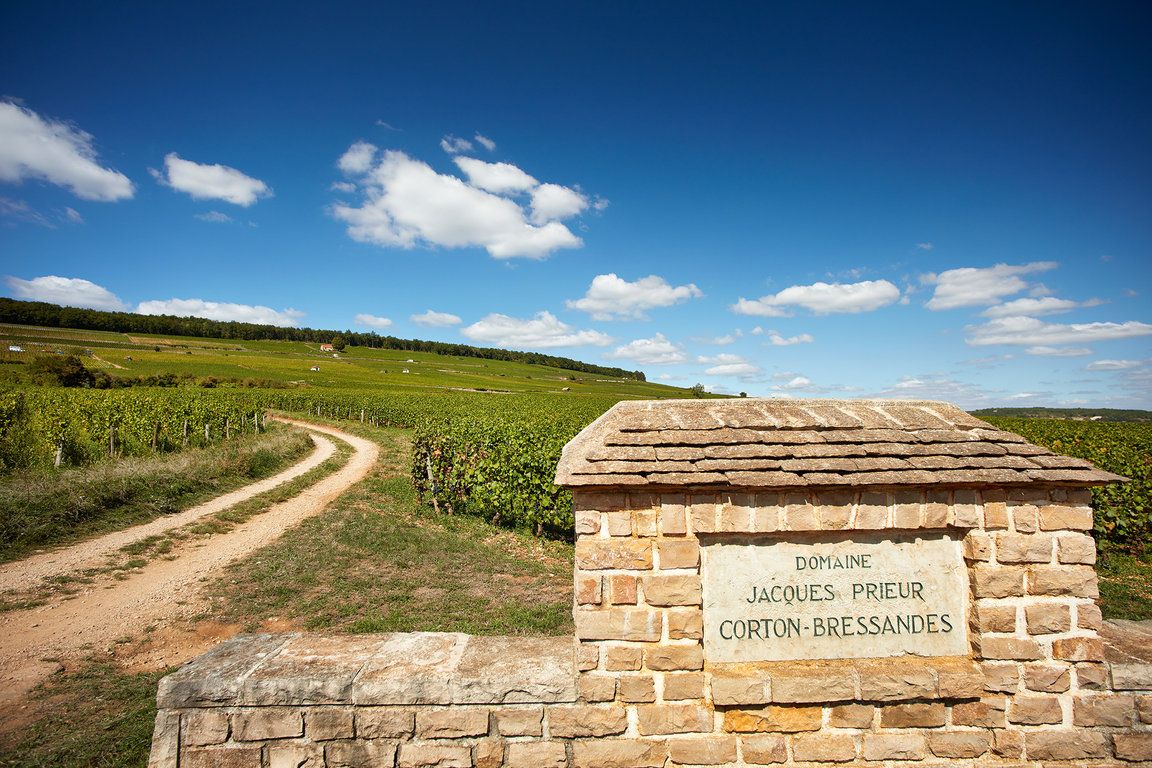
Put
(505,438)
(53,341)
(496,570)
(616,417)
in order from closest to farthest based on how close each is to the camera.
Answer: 1. (616,417)
2. (496,570)
3. (505,438)
4. (53,341)

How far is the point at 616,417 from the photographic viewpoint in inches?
132

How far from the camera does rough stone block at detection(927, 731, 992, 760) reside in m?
2.98

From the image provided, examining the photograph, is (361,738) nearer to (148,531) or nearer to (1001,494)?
(1001,494)

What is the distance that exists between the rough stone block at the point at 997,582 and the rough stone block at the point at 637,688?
2.13 metres

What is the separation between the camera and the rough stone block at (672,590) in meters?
2.94

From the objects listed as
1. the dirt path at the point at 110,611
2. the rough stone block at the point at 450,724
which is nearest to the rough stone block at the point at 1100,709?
the rough stone block at the point at 450,724

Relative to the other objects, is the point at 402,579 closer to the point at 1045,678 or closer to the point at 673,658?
the point at 673,658

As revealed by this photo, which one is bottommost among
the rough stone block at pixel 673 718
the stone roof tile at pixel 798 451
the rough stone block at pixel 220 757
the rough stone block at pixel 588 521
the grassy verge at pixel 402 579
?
the grassy verge at pixel 402 579

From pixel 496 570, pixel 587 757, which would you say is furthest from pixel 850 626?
pixel 496 570

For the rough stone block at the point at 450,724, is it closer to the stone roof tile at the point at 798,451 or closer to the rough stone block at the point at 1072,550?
the stone roof tile at the point at 798,451

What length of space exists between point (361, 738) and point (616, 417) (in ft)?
8.33

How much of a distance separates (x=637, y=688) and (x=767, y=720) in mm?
821

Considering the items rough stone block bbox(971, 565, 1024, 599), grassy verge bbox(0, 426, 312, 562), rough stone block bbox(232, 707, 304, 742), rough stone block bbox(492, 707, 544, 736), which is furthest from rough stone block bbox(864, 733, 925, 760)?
grassy verge bbox(0, 426, 312, 562)

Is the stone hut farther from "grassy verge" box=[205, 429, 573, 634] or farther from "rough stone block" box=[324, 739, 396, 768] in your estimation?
"grassy verge" box=[205, 429, 573, 634]
